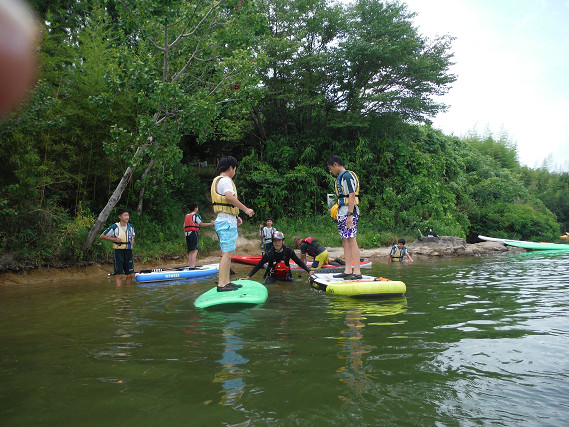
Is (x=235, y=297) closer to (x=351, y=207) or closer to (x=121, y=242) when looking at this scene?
(x=351, y=207)

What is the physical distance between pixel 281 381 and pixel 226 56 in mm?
9606

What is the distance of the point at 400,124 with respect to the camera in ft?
60.9

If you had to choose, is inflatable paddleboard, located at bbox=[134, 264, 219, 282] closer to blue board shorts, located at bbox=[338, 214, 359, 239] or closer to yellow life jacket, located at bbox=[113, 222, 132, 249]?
yellow life jacket, located at bbox=[113, 222, 132, 249]

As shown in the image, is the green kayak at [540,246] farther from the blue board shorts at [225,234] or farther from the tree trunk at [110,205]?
the blue board shorts at [225,234]

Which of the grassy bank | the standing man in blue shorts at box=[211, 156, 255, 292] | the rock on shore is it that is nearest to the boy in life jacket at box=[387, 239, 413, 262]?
the rock on shore

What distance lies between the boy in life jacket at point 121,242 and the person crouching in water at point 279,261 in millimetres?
2860

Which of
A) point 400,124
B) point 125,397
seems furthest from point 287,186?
point 125,397

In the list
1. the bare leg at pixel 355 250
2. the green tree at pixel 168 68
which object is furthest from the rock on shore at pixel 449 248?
the bare leg at pixel 355 250

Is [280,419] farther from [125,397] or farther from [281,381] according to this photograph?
[125,397]

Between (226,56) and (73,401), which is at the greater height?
(226,56)

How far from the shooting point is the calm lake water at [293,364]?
216 cm

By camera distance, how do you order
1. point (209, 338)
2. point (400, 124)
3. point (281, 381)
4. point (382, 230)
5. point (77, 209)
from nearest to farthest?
1. point (281, 381)
2. point (209, 338)
3. point (77, 209)
4. point (382, 230)
5. point (400, 124)

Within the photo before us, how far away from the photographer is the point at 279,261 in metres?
7.68

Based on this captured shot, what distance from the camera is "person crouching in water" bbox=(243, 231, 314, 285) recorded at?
7.31m
